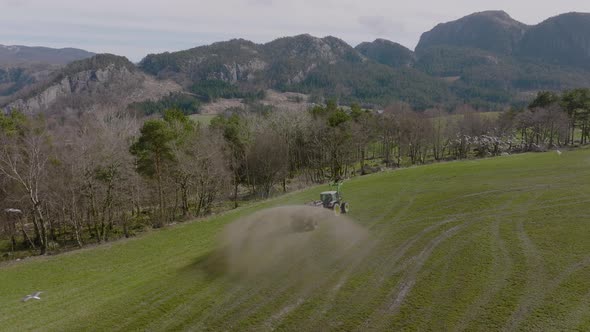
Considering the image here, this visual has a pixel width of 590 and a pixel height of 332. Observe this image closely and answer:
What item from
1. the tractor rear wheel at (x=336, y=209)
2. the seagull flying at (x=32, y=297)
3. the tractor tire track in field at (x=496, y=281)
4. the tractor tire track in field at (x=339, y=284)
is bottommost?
the seagull flying at (x=32, y=297)

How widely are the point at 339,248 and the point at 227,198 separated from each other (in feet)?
140

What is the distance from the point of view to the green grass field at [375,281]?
49.6 ft

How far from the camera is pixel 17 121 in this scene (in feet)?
118

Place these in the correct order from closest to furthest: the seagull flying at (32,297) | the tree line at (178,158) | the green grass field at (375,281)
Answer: the green grass field at (375,281) → the seagull flying at (32,297) → the tree line at (178,158)

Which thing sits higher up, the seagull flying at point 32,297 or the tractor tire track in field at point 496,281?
the tractor tire track in field at point 496,281

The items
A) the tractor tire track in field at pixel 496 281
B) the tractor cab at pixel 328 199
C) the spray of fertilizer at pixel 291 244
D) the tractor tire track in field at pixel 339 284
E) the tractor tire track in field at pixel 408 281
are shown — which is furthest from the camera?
the tractor cab at pixel 328 199

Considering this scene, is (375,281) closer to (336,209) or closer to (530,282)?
(530,282)

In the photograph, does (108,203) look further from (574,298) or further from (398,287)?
(574,298)

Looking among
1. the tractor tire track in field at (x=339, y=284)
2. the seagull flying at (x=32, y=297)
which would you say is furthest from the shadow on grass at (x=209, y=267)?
the seagull flying at (x=32, y=297)

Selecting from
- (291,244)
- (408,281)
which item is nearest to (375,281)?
(408,281)

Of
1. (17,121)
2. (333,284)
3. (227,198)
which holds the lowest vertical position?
(227,198)

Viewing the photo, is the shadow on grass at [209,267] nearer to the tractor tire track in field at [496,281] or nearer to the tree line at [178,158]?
the tractor tire track in field at [496,281]

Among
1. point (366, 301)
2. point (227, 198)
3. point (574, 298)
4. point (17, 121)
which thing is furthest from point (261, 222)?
point (227, 198)

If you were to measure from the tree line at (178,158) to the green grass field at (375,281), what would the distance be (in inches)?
383
